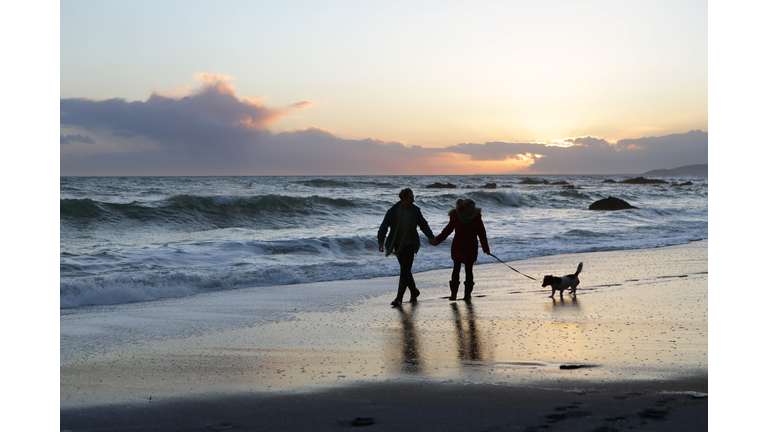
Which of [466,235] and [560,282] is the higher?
[466,235]

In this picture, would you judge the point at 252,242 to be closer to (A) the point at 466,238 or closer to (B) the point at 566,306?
(A) the point at 466,238

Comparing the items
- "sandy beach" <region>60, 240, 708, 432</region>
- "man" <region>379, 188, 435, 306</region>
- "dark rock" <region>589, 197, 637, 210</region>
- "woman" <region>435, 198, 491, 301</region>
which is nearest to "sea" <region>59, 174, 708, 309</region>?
"sandy beach" <region>60, 240, 708, 432</region>

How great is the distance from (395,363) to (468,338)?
1077 millimetres

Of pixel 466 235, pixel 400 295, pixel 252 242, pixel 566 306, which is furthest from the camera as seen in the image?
pixel 252 242

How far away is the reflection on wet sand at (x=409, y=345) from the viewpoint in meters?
4.05

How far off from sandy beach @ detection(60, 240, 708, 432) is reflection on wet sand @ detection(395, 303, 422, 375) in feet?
0.07

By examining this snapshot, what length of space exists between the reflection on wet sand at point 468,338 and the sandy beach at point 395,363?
0.02m

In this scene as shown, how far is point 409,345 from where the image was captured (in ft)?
15.6

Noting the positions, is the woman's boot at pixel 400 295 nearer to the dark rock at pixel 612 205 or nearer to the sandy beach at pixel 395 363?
the sandy beach at pixel 395 363

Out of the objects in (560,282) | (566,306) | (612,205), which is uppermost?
(612,205)

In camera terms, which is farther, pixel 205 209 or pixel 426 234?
pixel 205 209

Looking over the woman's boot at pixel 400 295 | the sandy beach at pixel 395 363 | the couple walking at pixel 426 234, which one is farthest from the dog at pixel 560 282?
the woman's boot at pixel 400 295

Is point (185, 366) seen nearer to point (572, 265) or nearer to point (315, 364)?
point (315, 364)

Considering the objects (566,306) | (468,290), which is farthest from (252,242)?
(566,306)
